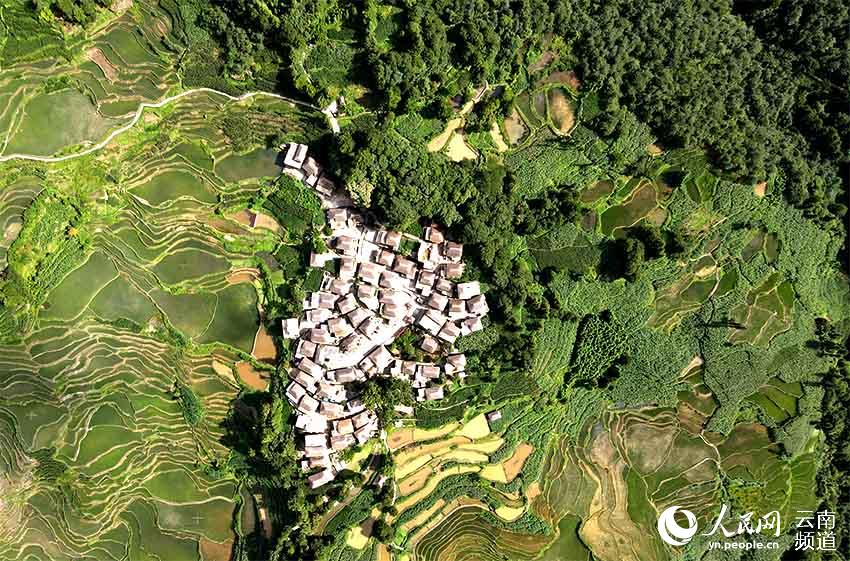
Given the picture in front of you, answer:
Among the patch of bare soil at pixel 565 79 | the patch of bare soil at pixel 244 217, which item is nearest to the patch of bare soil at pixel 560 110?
the patch of bare soil at pixel 565 79

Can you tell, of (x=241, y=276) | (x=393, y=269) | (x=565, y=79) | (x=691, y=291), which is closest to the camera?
(x=393, y=269)

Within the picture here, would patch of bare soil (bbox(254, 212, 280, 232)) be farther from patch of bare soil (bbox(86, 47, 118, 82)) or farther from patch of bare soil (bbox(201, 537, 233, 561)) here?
patch of bare soil (bbox(201, 537, 233, 561))

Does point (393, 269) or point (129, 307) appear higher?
point (393, 269)

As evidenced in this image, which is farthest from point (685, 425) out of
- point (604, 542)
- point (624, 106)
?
point (624, 106)

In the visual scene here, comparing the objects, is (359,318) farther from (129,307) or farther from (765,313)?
(765,313)

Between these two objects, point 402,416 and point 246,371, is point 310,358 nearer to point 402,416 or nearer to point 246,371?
point 246,371

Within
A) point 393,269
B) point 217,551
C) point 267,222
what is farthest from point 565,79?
point 217,551

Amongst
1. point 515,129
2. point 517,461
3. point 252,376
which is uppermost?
point 515,129
